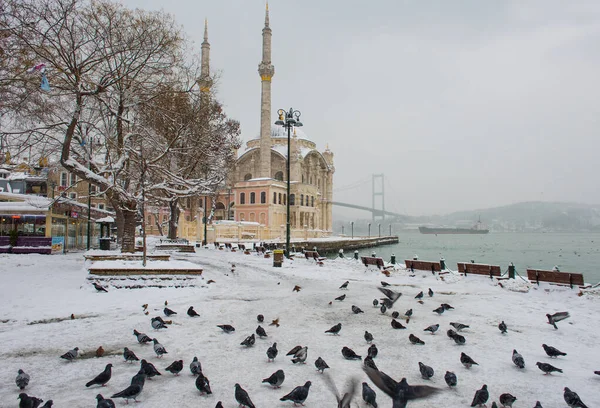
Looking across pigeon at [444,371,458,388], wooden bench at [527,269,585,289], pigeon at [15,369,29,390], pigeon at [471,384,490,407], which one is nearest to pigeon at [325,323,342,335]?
pigeon at [444,371,458,388]

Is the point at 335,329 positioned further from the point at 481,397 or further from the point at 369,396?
the point at 481,397

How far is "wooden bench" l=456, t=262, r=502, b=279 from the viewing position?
13883mm

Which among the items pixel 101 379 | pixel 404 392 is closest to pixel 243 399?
pixel 404 392

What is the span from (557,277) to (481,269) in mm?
2658

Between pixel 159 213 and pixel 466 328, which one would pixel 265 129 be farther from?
pixel 466 328

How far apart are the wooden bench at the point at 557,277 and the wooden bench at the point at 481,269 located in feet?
4.57

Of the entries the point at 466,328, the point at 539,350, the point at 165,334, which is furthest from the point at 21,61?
the point at 539,350

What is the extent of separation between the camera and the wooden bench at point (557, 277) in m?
11.5

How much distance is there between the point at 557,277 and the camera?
Answer: 11.9 m

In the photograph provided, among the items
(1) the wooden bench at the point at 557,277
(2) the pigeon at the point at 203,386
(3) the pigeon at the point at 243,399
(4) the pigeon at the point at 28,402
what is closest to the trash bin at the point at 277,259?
(1) the wooden bench at the point at 557,277

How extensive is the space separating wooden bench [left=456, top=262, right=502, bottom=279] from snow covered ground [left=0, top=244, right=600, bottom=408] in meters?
1.25

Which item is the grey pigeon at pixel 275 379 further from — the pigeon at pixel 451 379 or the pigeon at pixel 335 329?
the pigeon at pixel 335 329

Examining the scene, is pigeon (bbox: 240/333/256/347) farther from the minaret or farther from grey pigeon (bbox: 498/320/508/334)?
the minaret

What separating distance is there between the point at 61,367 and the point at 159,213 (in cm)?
4804
